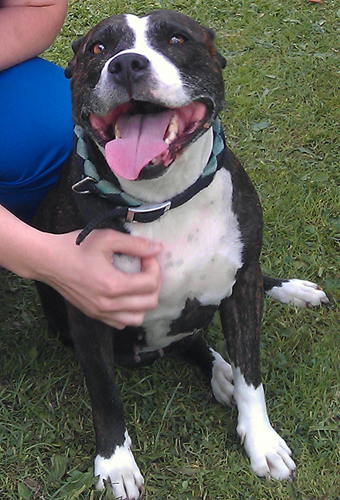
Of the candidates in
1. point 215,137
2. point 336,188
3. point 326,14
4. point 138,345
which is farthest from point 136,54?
point 326,14

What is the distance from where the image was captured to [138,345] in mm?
2264

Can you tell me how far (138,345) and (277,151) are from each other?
156 centimetres

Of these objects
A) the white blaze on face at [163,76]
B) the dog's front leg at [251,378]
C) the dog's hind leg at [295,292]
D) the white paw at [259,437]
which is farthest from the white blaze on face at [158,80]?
the dog's hind leg at [295,292]

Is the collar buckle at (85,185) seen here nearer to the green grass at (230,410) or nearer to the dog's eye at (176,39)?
the dog's eye at (176,39)

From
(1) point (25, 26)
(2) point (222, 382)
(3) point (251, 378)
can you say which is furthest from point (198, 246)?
(1) point (25, 26)

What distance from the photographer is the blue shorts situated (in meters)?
2.34

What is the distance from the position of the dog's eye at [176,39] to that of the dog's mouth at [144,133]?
0.18m

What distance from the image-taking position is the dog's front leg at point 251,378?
7.00 feet

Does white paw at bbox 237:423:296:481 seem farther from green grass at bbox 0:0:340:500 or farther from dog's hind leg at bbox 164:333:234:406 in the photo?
dog's hind leg at bbox 164:333:234:406

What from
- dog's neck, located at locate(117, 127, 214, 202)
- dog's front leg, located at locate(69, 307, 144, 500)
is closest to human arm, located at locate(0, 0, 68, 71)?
dog's neck, located at locate(117, 127, 214, 202)

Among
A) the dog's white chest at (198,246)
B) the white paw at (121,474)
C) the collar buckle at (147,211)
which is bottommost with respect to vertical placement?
the white paw at (121,474)

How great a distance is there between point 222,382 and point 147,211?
0.76 meters

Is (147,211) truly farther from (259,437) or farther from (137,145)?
(259,437)

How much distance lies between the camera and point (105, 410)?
82.9 inches
